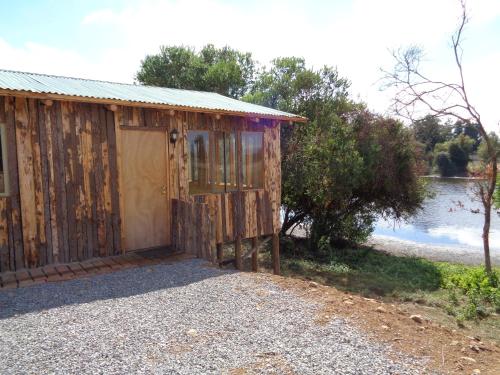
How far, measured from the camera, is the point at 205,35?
82.3ft

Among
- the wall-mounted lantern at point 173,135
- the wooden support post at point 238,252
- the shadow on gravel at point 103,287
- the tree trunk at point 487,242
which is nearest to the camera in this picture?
the shadow on gravel at point 103,287

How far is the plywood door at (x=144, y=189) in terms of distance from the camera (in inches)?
245

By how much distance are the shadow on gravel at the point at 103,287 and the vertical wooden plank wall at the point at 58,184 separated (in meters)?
0.91

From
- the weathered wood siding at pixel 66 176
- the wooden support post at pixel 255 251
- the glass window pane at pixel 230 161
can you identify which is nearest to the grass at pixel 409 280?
the wooden support post at pixel 255 251

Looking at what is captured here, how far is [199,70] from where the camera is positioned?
21641mm

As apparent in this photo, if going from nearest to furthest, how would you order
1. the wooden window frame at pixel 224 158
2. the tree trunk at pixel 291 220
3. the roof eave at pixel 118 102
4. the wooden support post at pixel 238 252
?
the roof eave at pixel 118 102, the wooden window frame at pixel 224 158, the wooden support post at pixel 238 252, the tree trunk at pixel 291 220

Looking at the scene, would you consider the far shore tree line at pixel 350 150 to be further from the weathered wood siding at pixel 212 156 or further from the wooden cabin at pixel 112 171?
the wooden cabin at pixel 112 171

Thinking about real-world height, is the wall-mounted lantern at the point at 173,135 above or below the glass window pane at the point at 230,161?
above

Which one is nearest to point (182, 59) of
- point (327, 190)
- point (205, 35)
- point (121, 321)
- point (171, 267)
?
point (205, 35)

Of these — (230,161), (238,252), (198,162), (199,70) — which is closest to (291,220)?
(238,252)

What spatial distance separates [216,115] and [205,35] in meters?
20.1

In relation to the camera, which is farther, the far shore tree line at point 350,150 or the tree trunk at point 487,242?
the far shore tree line at point 350,150

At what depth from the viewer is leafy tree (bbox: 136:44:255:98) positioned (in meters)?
20.6

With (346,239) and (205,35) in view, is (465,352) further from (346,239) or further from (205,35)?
(205,35)
